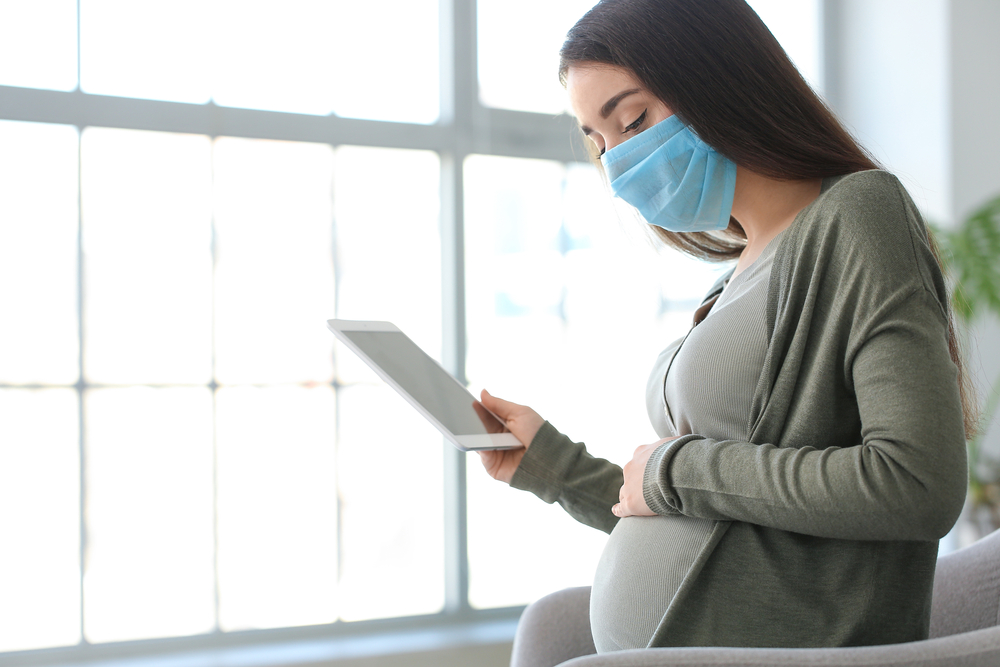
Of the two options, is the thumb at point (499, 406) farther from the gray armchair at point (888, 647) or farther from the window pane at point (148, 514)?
the window pane at point (148, 514)

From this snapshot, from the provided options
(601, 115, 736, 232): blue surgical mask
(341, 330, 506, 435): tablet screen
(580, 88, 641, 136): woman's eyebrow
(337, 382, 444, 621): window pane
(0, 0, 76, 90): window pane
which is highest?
(0, 0, 76, 90): window pane

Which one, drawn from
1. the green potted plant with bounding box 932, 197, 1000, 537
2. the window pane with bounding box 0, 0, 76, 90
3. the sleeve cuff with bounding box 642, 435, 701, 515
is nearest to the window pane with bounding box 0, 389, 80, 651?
the window pane with bounding box 0, 0, 76, 90

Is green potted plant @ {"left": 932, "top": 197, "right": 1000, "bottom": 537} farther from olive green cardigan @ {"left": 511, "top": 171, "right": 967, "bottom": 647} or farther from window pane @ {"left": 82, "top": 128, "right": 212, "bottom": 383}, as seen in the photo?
window pane @ {"left": 82, "top": 128, "right": 212, "bottom": 383}

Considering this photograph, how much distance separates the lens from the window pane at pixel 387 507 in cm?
237

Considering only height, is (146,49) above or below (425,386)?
above

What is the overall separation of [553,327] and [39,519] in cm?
163

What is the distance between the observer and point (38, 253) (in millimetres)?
2082

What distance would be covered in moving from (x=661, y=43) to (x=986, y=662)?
28.5 inches

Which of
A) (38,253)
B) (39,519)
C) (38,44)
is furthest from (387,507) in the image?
(38,44)

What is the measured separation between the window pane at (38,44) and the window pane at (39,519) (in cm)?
86

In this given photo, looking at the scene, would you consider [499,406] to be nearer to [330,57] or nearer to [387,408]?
[387,408]

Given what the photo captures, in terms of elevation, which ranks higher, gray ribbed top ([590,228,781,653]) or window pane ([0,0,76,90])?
window pane ([0,0,76,90])

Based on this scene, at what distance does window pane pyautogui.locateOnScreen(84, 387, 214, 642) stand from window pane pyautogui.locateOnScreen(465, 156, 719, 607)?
831mm

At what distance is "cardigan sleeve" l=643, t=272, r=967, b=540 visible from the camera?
0.67 meters
